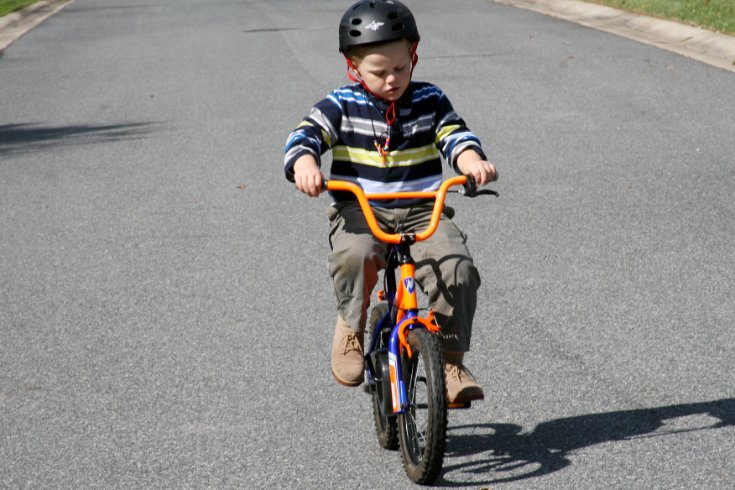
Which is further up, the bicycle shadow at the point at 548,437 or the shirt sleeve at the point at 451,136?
the shirt sleeve at the point at 451,136

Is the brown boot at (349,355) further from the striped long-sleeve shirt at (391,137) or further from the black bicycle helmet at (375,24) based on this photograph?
the black bicycle helmet at (375,24)

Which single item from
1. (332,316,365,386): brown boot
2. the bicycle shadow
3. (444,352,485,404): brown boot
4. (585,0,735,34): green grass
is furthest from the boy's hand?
(585,0,735,34): green grass

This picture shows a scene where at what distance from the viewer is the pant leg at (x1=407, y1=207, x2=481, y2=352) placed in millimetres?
4031

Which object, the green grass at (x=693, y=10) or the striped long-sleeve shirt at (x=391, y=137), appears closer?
the striped long-sleeve shirt at (x=391, y=137)

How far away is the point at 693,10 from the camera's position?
16969mm

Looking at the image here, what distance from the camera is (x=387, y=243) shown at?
A: 413cm

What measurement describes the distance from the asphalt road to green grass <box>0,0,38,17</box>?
1171cm

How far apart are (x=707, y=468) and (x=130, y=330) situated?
296cm

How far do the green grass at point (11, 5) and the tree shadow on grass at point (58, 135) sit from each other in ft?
41.4

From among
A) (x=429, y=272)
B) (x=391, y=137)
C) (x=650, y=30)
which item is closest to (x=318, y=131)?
(x=391, y=137)

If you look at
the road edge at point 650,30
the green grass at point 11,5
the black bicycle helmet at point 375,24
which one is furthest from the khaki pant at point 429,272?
the green grass at point 11,5

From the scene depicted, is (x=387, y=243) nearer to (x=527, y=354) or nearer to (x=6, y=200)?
(x=527, y=354)

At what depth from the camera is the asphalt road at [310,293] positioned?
4418 mm

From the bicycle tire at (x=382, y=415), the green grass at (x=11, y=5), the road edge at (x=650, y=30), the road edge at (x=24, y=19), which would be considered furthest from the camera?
the green grass at (x=11, y=5)
